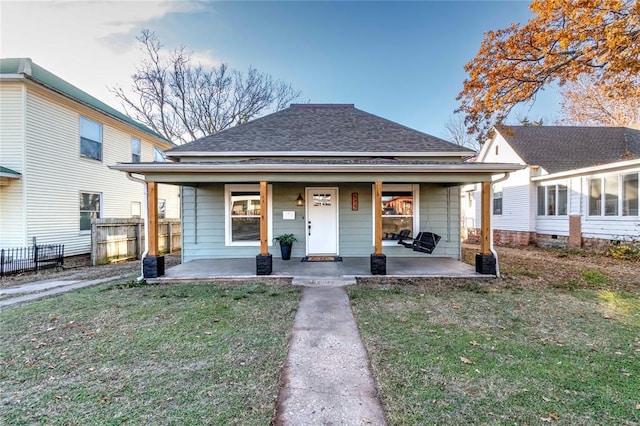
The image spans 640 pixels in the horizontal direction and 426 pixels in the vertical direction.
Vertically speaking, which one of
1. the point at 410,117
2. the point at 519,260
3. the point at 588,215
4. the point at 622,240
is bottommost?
the point at 519,260

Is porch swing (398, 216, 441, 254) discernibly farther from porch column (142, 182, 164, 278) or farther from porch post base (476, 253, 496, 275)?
porch column (142, 182, 164, 278)

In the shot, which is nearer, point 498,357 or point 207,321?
point 498,357

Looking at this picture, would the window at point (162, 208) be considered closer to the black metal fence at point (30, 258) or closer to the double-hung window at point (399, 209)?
the black metal fence at point (30, 258)

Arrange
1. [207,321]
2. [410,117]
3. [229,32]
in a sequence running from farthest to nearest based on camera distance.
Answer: [410,117]
[229,32]
[207,321]

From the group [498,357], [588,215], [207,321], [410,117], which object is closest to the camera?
[498,357]

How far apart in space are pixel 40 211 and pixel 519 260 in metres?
14.8

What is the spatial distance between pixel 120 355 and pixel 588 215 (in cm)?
1426

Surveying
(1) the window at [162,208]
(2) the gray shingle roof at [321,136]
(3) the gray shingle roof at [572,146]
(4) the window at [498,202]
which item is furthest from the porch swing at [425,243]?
(1) the window at [162,208]

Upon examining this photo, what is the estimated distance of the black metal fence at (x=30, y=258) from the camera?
7676 millimetres

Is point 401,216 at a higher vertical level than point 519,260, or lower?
higher

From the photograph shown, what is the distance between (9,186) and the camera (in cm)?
833

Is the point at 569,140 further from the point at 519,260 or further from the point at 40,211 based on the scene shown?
the point at 40,211

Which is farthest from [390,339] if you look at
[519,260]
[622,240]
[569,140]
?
[569,140]

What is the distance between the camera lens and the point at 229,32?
43.2ft
